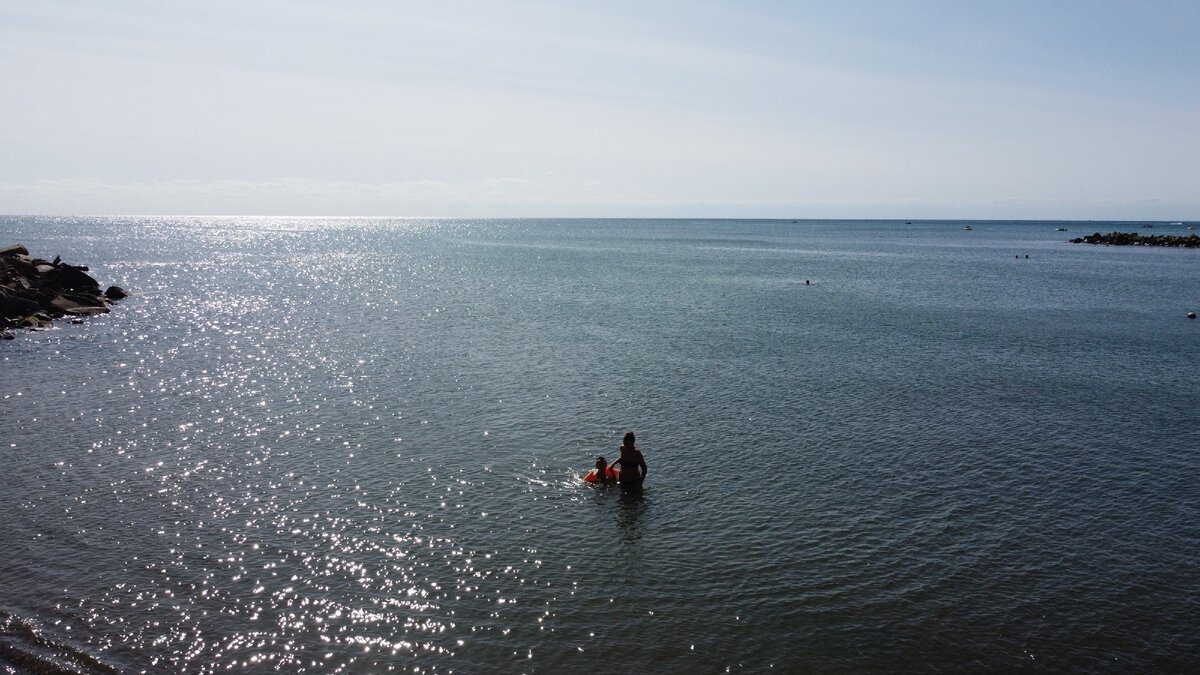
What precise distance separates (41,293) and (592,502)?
203ft

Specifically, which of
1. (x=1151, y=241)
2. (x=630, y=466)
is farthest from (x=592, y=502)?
(x=1151, y=241)

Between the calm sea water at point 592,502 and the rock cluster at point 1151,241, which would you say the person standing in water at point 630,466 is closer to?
the calm sea water at point 592,502

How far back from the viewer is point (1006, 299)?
88375 millimetres

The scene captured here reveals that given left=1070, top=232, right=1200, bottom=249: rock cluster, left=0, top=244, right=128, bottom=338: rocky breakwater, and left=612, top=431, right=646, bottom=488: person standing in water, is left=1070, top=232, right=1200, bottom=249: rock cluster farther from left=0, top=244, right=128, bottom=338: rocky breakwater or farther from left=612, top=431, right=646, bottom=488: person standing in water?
left=0, top=244, right=128, bottom=338: rocky breakwater

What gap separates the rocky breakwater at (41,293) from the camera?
6078cm

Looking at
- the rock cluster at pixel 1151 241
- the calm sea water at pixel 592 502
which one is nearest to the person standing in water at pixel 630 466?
the calm sea water at pixel 592 502

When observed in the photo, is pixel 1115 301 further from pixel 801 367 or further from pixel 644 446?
pixel 644 446

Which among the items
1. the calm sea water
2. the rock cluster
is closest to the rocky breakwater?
Result: the calm sea water

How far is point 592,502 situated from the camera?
27828mm

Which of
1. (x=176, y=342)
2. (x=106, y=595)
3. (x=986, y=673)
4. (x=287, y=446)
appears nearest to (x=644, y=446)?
(x=287, y=446)

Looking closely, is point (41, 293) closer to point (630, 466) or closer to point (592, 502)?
point (592, 502)

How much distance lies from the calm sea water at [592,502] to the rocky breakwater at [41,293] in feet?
16.6

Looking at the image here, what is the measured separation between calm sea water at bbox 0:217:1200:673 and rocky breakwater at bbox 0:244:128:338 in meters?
5.07

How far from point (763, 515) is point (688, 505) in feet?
8.73
